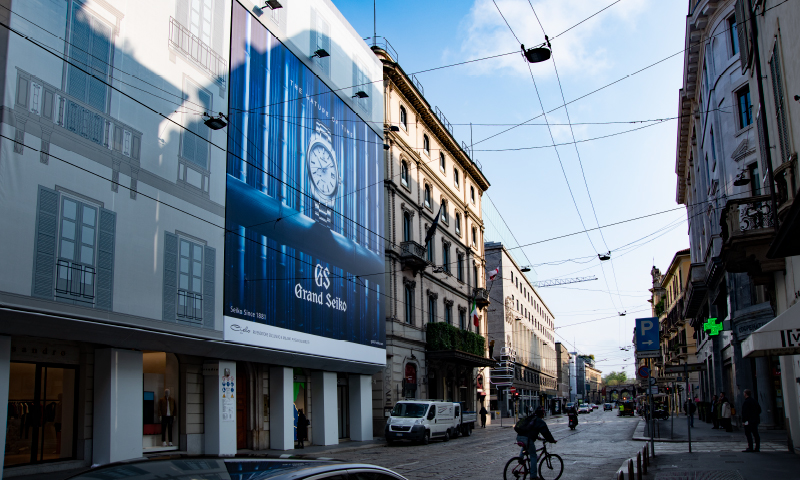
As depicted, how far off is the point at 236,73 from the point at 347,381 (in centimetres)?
1570

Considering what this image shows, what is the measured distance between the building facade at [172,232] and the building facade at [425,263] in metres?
5.74

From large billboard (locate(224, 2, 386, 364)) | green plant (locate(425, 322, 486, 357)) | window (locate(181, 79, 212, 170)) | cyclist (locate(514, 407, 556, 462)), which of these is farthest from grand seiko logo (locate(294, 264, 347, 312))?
cyclist (locate(514, 407, 556, 462))

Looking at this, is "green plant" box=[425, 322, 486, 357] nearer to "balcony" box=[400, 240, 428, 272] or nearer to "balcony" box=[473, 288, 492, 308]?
"balcony" box=[473, 288, 492, 308]

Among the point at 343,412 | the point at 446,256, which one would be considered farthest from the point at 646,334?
the point at 446,256

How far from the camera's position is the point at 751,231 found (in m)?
18.0

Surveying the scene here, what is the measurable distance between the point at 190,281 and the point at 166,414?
429 centimetres

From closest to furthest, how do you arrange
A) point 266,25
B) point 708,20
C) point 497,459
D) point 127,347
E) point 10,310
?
point 10,310
point 127,347
point 497,459
point 266,25
point 708,20

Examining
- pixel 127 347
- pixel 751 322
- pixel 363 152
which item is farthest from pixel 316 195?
pixel 751 322

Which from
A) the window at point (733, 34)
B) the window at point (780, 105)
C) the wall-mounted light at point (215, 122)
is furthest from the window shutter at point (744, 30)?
the wall-mounted light at point (215, 122)

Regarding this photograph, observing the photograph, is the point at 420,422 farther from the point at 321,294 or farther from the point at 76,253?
the point at 76,253

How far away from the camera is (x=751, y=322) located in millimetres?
27734

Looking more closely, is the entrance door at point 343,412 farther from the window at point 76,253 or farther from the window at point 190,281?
the window at point 76,253

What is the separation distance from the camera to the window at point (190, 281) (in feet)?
65.0

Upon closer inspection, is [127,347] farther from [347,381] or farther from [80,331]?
[347,381]
